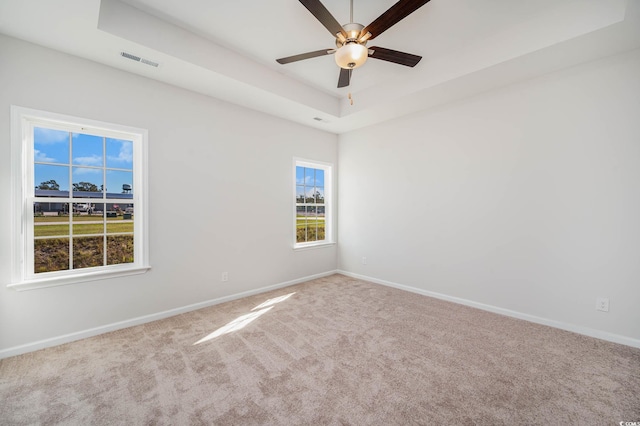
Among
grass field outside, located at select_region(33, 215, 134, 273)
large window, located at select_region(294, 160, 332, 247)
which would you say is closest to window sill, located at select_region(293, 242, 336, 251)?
large window, located at select_region(294, 160, 332, 247)

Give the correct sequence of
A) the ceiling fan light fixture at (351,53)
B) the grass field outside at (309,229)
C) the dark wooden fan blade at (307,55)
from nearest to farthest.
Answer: the ceiling fan light fixture at (351,53)
the dark wooden fan blade at (307,55)
the grass field outside at (309,229)

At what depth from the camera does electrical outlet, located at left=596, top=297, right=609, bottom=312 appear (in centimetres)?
262

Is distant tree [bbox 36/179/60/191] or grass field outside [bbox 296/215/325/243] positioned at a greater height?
distant tree [bbox 36/179/60/191]

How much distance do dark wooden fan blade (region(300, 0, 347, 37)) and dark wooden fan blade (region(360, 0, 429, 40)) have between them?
227mm

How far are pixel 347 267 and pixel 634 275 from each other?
12.0 feet

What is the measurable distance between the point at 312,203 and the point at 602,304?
399cm

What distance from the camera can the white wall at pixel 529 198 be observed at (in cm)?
256

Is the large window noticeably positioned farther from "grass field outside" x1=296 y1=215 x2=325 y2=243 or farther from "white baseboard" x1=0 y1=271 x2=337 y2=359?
"white baseboard" x1=0 y1=271 x2=337 y2=359

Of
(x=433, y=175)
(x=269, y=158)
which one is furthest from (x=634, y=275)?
(x=269, y=158)

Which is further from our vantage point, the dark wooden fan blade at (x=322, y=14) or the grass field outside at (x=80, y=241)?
the grass field outside at (x=80, y=241)

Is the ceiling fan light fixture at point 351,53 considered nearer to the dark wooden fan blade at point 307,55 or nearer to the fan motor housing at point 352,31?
the fan motor housing at point 352,31

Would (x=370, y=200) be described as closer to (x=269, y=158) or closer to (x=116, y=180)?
(x=269, y=158)

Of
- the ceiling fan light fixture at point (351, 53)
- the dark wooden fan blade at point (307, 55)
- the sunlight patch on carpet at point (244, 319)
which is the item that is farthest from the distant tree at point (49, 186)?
the ceiling fan light fixture at point (351, 53)

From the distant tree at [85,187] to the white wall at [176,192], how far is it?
47 centimetres
